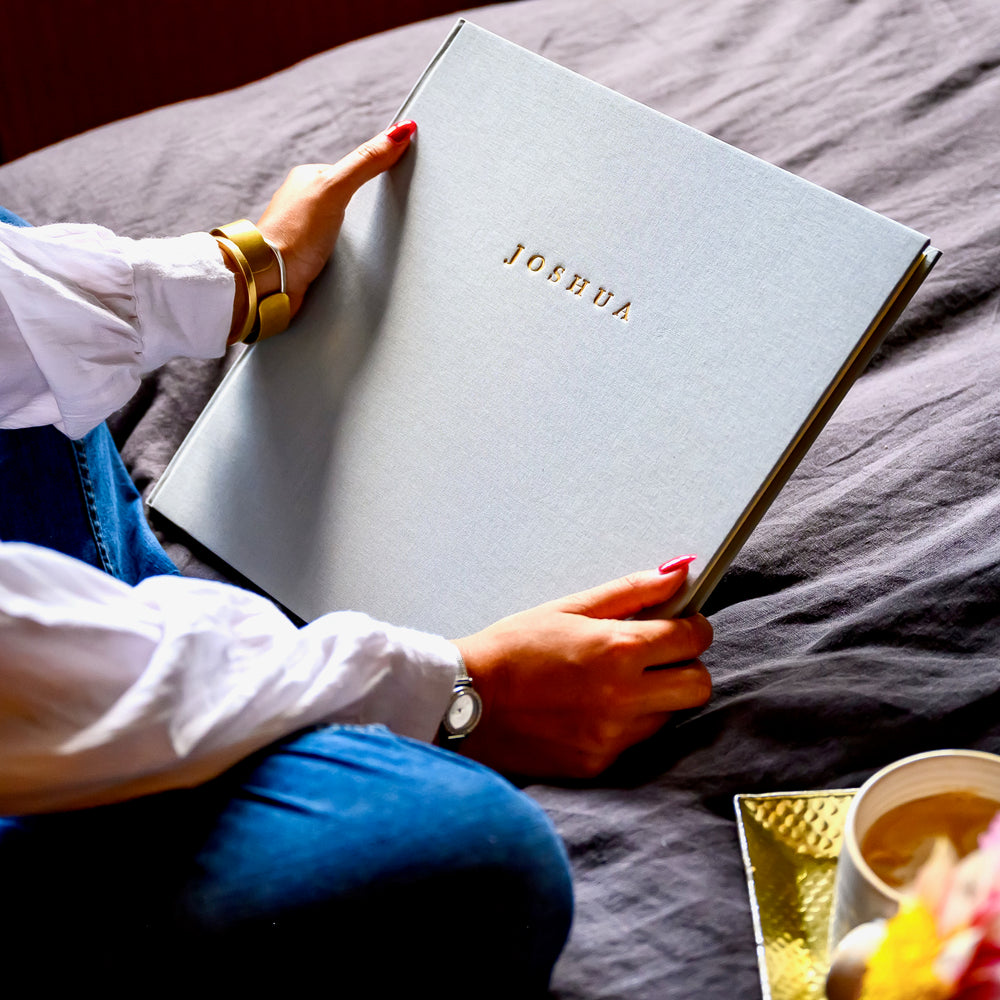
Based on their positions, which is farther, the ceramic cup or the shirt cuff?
the shirt cuff

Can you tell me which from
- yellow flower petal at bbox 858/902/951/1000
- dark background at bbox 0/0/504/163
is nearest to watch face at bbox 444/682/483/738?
yellow flower petal at bbox 858/902/951/1000

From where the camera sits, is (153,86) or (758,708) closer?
(758,708)

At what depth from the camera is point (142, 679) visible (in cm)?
48

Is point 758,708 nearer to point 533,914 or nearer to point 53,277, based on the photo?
point 533,914

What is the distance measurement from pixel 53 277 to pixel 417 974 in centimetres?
47

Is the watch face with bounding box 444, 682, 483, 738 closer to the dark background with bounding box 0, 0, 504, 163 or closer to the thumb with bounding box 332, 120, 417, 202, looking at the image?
the thumb with bounding box 332, 120, 417, 202

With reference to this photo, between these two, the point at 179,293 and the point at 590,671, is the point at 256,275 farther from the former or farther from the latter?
the point at 590,671

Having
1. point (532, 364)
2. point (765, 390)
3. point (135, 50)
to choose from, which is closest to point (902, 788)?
point (765, 390)

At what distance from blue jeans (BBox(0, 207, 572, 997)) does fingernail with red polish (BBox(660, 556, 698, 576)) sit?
16 cm

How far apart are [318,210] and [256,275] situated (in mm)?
63

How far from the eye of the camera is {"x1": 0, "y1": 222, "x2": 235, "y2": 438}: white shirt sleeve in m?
0.67

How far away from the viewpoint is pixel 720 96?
1.06 metres

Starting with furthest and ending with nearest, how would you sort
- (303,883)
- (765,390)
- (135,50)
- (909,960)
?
(135,50), (765,390), (303,883), (909,960)

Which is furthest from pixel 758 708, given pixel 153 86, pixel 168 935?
pixel 153 86
